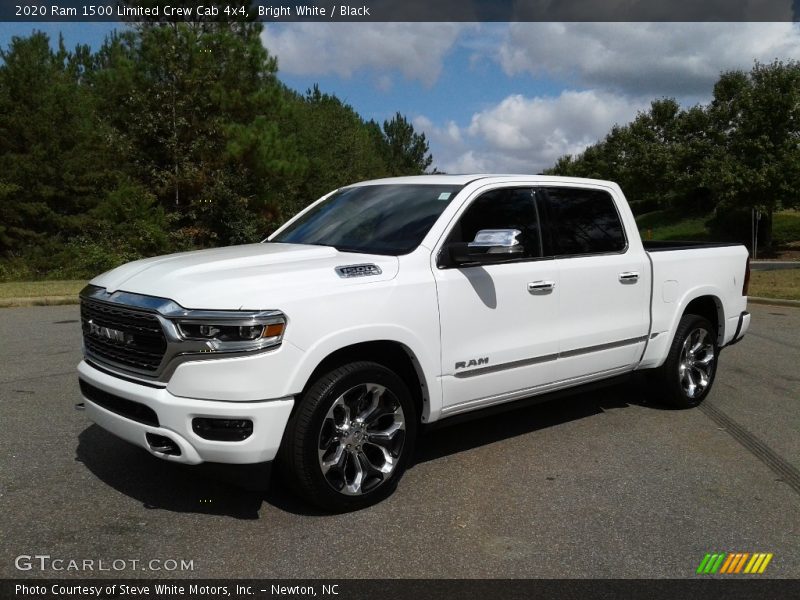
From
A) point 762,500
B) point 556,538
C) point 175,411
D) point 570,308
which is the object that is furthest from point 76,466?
point 762,500

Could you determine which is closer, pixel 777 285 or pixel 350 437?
pixel 350 437

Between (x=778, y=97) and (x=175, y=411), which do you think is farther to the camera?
(x=778, y=97)

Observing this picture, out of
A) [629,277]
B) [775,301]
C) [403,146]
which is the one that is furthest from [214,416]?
[403,146]

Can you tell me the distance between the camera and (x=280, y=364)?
143 inches

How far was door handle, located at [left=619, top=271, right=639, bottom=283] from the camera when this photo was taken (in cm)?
551

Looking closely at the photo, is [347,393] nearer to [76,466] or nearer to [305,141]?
[76,466]

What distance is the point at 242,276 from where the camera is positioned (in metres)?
3.84

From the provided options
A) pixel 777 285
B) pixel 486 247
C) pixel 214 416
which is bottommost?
pixel 777 285

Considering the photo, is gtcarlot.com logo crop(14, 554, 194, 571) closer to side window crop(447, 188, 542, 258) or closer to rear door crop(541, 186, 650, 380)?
side window crop(447, 188, 542, 258)

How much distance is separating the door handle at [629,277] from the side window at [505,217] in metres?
0.84

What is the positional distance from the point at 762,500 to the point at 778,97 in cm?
3344

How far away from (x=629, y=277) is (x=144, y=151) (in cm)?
2552

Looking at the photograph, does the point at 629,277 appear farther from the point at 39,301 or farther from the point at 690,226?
the point at 690,226
